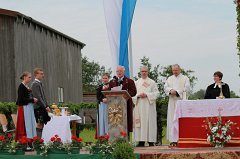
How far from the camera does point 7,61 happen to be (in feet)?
98.0

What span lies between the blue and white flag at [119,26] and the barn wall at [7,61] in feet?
50.7

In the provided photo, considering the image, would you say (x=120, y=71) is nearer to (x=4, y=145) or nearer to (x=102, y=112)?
(x=102, y=112)

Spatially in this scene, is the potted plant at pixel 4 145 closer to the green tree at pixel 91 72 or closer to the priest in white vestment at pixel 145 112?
the priest in white vestment at pixel 145 112

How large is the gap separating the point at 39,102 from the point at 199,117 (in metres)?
3.52

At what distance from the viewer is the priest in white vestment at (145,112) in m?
14.8

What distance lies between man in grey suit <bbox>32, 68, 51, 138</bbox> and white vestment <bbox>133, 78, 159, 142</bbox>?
2.50 metres

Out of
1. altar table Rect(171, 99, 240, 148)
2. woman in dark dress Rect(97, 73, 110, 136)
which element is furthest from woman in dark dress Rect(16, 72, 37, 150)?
altar table Rect(171, 99, 240, 148)

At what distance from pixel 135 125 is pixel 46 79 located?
20.4 meters

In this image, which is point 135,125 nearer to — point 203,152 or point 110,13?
point 110,13

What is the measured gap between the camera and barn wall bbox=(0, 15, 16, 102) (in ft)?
97.7

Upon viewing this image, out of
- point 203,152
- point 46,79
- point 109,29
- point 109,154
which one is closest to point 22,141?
point 109,154

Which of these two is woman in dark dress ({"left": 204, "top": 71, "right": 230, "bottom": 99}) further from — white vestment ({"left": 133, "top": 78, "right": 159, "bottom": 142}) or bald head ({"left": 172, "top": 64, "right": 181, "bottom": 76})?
white vestment ({"left": 133, "top": 78, "right": 159, "bottom": 142})

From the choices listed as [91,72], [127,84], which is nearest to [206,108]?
[127,84]

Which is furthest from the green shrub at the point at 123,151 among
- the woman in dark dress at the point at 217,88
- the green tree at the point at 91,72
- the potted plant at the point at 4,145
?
the green tree at the point at 91,72
